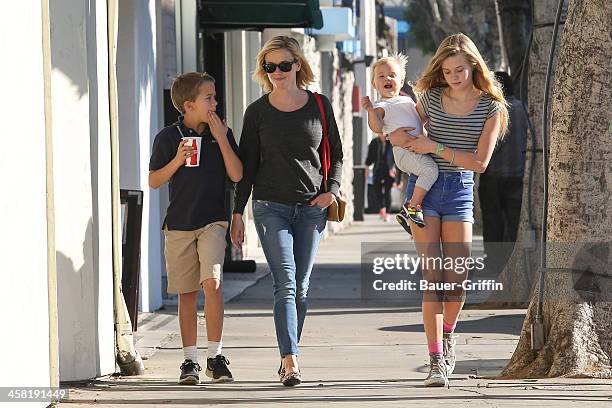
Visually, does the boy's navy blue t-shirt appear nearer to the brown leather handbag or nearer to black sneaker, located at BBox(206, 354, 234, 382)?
the brown leather handbag

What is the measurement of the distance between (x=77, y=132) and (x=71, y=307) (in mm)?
946

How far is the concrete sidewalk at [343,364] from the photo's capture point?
740cm

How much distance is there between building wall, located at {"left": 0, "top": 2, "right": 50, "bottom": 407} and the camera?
643 centimetres

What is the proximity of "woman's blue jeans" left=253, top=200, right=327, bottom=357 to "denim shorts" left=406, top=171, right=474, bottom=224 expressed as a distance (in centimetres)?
60

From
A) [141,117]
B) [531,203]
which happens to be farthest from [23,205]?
[531,203]

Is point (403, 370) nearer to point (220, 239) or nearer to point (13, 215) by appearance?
point (220, 239)

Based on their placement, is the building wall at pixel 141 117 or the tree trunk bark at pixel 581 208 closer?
the tree trunk bark at pixel 581 208

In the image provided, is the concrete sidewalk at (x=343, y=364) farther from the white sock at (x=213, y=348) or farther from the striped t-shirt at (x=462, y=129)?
the striped t-shirt at (x=462, y=129)

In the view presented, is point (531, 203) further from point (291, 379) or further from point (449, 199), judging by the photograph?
point (291, 379)

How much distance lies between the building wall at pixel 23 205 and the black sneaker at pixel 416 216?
1.91m

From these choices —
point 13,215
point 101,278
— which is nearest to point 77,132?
point 101,278

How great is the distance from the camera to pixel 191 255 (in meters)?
8.12

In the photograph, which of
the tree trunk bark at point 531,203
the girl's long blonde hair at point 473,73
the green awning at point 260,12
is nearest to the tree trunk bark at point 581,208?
the girl's long blonde hair at point 473,73

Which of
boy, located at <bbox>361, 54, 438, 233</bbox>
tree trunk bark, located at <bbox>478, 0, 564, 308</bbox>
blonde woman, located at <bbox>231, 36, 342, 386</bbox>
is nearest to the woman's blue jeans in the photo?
blonde woman, located at <bbox>231, 36, 342, 386</bbox>
